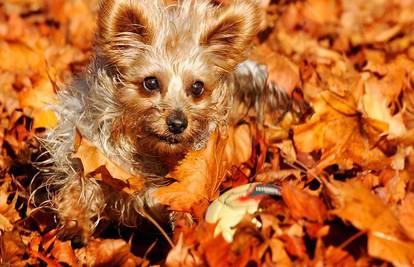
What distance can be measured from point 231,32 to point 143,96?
0.64 metres

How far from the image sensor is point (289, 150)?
4.12 metres

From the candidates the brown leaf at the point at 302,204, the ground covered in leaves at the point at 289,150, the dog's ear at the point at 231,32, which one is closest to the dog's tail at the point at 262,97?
the ground covered in leaves at the point at 289,150

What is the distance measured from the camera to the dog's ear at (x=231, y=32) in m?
3.88

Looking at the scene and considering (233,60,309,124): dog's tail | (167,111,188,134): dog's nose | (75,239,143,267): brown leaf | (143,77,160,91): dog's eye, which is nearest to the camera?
(75,239,143,267): brown leaf

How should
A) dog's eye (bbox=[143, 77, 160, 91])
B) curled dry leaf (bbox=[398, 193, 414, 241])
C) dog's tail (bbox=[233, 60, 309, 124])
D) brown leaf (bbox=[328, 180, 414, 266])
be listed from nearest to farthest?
brown leaf (bbox=[328, 180, 414, 266]) < curled dry leaf (bbox=[398, 193, 414, 241]) < dog's eye (bbox=[143, 77, 160, 91]) < dog's tail (bbox=[233, 60, 309, 124])

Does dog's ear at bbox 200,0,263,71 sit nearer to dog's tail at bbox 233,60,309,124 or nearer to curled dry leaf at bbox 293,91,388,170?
curled dry leaf at bbox 293,91,388,170

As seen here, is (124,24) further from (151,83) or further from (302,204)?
(302,204)

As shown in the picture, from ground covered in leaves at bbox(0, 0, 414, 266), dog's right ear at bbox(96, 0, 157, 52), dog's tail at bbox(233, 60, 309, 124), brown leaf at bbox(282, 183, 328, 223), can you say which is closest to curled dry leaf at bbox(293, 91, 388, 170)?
ground covered in leaves at bbox(0, 0, 414, 266)

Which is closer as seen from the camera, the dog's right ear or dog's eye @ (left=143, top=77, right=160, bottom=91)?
the dog's right ear

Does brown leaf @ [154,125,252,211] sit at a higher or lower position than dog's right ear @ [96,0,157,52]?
lower

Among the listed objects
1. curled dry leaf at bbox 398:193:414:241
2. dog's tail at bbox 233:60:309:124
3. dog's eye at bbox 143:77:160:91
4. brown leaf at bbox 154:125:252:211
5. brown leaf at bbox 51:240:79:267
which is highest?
dog's eye at bbox 143:77:160:91

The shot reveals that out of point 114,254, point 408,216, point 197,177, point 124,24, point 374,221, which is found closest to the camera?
point 374,221

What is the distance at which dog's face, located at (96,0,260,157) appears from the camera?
3.67m

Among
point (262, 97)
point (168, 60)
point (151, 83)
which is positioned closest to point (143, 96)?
point (151, 83)
